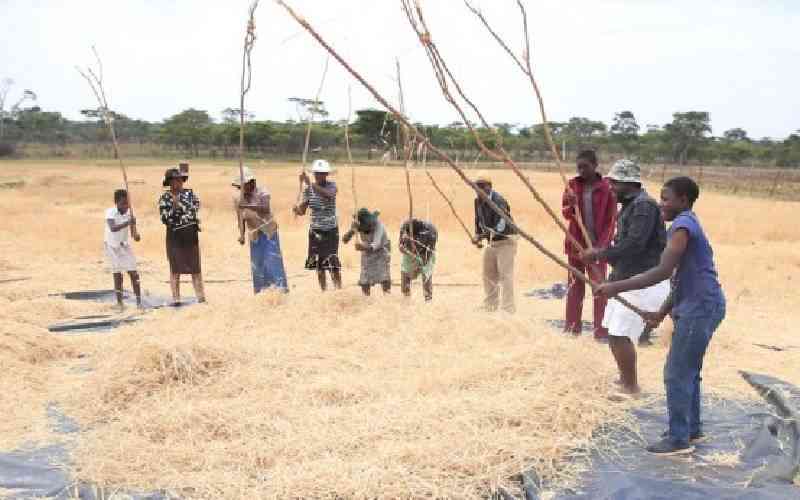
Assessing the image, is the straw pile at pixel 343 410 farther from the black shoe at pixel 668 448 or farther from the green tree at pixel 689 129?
the green tree at pixel 689 129

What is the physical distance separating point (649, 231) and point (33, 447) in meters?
3.34

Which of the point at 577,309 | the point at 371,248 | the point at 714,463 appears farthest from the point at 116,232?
the point at 714,463

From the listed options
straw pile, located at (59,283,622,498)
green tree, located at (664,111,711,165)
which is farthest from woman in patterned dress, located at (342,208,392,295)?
green tree, located at (664,111,711,165)

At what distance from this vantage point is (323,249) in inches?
254

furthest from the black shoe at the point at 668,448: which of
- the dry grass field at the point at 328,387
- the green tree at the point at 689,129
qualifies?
the green tree at the point at 689,129

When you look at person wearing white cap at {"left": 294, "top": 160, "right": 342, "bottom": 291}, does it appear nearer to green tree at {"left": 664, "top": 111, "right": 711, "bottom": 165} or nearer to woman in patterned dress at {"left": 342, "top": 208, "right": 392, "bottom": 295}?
woman in patterned dress at {"left": 342, "top": 208, "right": 392, "bottom": 295}

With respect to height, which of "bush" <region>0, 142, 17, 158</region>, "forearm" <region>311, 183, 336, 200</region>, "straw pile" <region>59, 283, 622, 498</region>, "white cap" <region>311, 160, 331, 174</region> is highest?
"bush" <region>0, 142, 17, 158</region>

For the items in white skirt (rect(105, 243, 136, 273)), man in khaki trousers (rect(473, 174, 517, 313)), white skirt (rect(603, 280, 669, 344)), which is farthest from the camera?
white skirt (rect(105, 243, 136, 273))

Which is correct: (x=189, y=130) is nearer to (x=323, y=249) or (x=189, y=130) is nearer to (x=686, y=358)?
(x=323, y=249)

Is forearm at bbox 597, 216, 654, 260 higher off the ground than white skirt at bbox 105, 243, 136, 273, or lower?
higher

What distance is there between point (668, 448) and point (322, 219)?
390 cm

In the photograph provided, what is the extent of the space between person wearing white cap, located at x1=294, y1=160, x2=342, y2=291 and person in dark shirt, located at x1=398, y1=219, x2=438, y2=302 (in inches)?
25.4

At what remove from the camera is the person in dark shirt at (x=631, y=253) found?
148 inches

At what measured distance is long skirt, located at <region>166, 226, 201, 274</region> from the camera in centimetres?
653
